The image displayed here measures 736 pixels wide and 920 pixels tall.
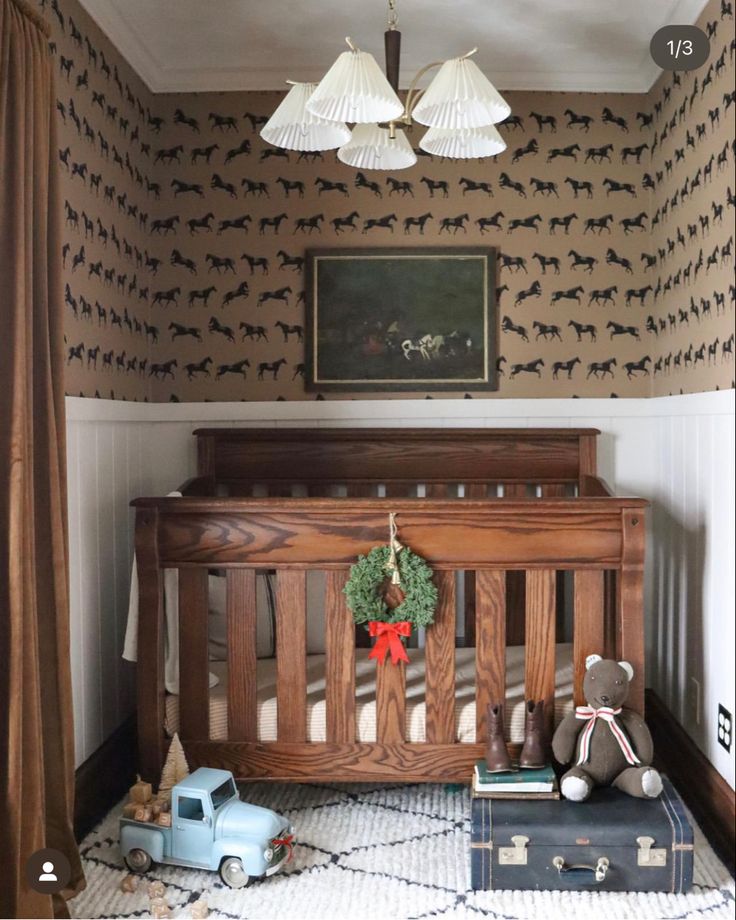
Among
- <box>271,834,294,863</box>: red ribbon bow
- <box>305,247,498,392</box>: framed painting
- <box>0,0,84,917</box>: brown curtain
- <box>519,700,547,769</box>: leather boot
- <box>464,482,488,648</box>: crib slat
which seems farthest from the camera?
<box>305,247,498,392</box>: framed painting

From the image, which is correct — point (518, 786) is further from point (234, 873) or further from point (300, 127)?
point (300, 127)

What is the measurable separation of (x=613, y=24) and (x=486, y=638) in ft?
6.09

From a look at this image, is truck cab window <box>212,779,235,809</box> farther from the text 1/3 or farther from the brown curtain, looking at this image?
the text 1/3

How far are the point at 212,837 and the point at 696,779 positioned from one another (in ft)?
4.28

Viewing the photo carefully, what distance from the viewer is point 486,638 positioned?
2.20 meters

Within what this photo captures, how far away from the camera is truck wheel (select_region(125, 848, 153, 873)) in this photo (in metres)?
2.04

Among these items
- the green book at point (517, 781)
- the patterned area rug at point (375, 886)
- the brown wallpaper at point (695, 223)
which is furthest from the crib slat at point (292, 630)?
the brown wallpaper at point (695, 223)

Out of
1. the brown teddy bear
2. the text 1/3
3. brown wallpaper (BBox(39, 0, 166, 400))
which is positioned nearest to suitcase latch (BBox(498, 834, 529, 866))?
the brown teddy bear

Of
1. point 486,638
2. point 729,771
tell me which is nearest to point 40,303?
point 486,638

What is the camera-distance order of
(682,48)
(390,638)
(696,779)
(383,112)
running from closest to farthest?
(383,112)
(390,638)
(696,779)
(682,48)

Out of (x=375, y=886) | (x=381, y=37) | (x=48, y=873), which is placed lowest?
(x=375, y=886)

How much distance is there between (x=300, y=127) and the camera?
Answer: 2092 mm

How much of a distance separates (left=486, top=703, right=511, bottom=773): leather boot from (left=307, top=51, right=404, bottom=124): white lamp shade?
55.0 inches

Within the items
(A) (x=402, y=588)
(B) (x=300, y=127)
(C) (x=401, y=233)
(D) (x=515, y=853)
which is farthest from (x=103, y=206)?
(D) (x=515, y=853)
